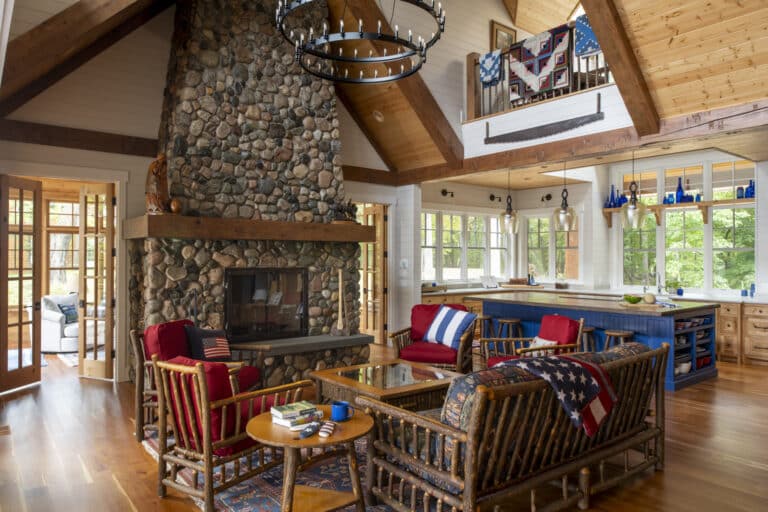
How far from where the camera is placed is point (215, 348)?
4801 mm

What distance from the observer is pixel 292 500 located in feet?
9.05

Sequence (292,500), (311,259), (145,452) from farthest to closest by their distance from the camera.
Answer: (311,259)
(145,452)
(292,500)

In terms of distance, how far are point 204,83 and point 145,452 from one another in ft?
12.7

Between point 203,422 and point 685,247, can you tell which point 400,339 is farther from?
point 685,247

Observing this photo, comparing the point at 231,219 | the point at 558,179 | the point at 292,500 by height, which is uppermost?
the point at 558,179

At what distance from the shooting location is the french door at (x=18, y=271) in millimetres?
5688

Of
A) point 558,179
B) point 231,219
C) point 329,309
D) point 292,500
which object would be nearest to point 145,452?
point 292,500

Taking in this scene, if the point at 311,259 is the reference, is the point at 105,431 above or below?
below

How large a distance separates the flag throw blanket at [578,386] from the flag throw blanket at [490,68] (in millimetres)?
5287

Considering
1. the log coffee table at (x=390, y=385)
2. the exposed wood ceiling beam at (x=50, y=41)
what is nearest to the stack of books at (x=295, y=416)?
the log coffee table at (x=390, y=385)

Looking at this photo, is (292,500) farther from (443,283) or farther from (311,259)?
(443,283)

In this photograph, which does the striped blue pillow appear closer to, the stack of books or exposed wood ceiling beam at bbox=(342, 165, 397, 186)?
the stack of books

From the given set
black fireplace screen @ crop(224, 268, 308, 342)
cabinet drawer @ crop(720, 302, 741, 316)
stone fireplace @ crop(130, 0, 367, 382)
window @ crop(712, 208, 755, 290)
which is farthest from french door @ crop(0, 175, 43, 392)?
window @ crop(712, 208, 755, 290)

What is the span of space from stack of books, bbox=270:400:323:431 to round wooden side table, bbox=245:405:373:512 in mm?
34
